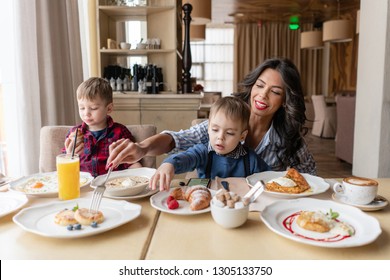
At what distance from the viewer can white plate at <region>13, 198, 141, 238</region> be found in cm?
85

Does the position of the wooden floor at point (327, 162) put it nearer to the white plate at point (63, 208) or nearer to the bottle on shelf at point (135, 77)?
the bottle on shelf at point (135, 77)

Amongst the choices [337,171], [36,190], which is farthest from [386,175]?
[36,190]

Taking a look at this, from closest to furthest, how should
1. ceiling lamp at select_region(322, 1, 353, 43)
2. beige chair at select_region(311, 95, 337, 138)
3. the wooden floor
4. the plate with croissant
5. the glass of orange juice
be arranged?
the plate with croissant, the glass of orange juice, the wooden floor, ceiling lamp at select_region(322, 1, 353, 43), beige chair at select_region(311, 95, 337, 138)

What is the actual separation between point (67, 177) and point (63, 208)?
0.43 feet

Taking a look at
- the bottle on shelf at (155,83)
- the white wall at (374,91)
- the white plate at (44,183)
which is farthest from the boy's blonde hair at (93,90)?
the white wall at (374,91)

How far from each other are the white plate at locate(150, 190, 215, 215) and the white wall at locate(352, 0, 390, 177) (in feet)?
9.77

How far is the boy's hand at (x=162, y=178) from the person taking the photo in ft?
3.74

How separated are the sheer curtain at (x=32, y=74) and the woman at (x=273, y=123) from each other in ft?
4.17

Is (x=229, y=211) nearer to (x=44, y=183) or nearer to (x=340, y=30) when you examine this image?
(x=44, y=183)

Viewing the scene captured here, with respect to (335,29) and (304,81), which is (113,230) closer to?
(335,29)

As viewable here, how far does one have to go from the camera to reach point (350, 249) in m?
0.81

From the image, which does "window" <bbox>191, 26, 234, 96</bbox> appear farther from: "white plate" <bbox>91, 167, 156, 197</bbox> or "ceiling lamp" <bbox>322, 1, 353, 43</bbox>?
"white plate" <bbox>91, 167, 156, 197</bbox>

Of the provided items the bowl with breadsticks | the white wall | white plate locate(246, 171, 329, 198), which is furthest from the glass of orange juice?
the white wall

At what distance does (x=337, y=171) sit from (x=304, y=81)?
22.1ft
